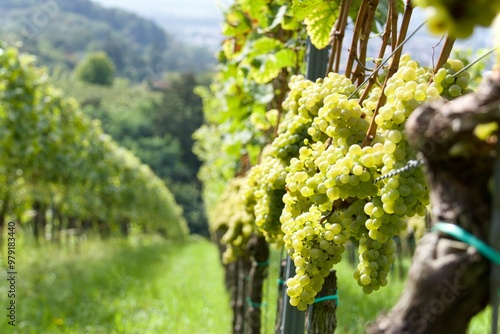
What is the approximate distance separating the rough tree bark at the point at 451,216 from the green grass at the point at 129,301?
7.97 feet

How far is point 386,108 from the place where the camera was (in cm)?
115

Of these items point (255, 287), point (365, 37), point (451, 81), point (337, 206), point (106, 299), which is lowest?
point (106, 299)

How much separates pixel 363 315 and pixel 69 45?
3776 inches

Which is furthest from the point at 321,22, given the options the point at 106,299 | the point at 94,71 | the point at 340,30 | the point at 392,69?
the point at 94,71

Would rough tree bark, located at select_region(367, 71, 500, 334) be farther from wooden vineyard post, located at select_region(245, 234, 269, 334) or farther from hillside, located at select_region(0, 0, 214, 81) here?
hillside, located at select_region(0, 0, 214, 81)

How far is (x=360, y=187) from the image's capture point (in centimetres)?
125

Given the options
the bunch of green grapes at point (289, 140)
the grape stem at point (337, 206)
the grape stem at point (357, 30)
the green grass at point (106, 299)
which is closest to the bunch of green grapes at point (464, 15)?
the grape stem at point (337, 206)

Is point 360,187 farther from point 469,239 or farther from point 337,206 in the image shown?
point 469,239

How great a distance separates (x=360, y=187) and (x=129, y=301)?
599 cm

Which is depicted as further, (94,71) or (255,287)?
(94,71)

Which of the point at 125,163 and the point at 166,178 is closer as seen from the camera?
the point at 125,163

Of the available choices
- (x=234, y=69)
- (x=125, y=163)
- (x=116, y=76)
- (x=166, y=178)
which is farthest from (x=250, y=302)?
(x=116, y=76)

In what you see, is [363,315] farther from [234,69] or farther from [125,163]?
[125,163]

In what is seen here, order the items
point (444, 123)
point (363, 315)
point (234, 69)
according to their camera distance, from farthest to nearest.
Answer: point (363, 315) < point (234, 69) < point (444, 123)
